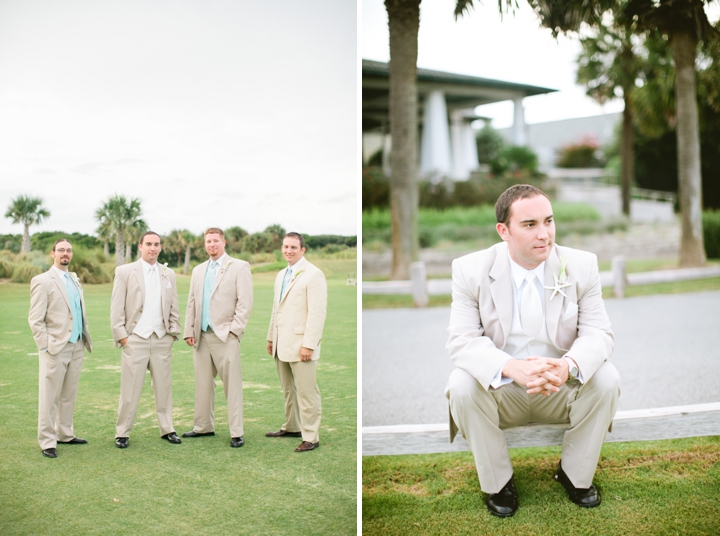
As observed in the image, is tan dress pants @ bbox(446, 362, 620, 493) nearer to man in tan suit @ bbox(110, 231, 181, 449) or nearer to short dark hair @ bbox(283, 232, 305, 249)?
short dark hair @ bbox(283, 232, 305, 249)

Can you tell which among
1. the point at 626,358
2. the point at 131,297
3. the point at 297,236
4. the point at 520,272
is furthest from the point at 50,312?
the point at 626,358

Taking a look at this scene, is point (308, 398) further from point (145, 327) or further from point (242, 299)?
point (145, 327)

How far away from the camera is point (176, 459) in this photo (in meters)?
2.97

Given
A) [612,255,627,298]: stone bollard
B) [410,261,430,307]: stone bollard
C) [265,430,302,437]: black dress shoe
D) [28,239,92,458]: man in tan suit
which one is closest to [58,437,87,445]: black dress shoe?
[28,239,92,458]: man in tan suit

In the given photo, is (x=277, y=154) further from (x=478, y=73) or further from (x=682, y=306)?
(x=478, y=73)

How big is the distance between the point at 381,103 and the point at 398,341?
783cm

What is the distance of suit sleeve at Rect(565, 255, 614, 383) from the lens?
8.68 feet

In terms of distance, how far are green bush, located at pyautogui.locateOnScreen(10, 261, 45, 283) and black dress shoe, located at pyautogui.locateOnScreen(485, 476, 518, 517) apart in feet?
8.01

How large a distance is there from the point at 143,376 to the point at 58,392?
15.8 inches

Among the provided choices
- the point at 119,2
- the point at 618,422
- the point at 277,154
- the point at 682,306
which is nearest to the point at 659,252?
the point at 682,306

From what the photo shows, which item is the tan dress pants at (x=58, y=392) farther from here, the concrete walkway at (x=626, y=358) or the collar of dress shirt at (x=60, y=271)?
the concrete walkway at (x=626, y=358)

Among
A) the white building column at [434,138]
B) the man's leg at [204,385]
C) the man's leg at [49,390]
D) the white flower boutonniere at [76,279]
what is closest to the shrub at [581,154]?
the white building column at [434,138]

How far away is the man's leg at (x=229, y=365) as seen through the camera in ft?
10.5

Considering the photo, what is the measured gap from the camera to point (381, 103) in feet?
42.3
